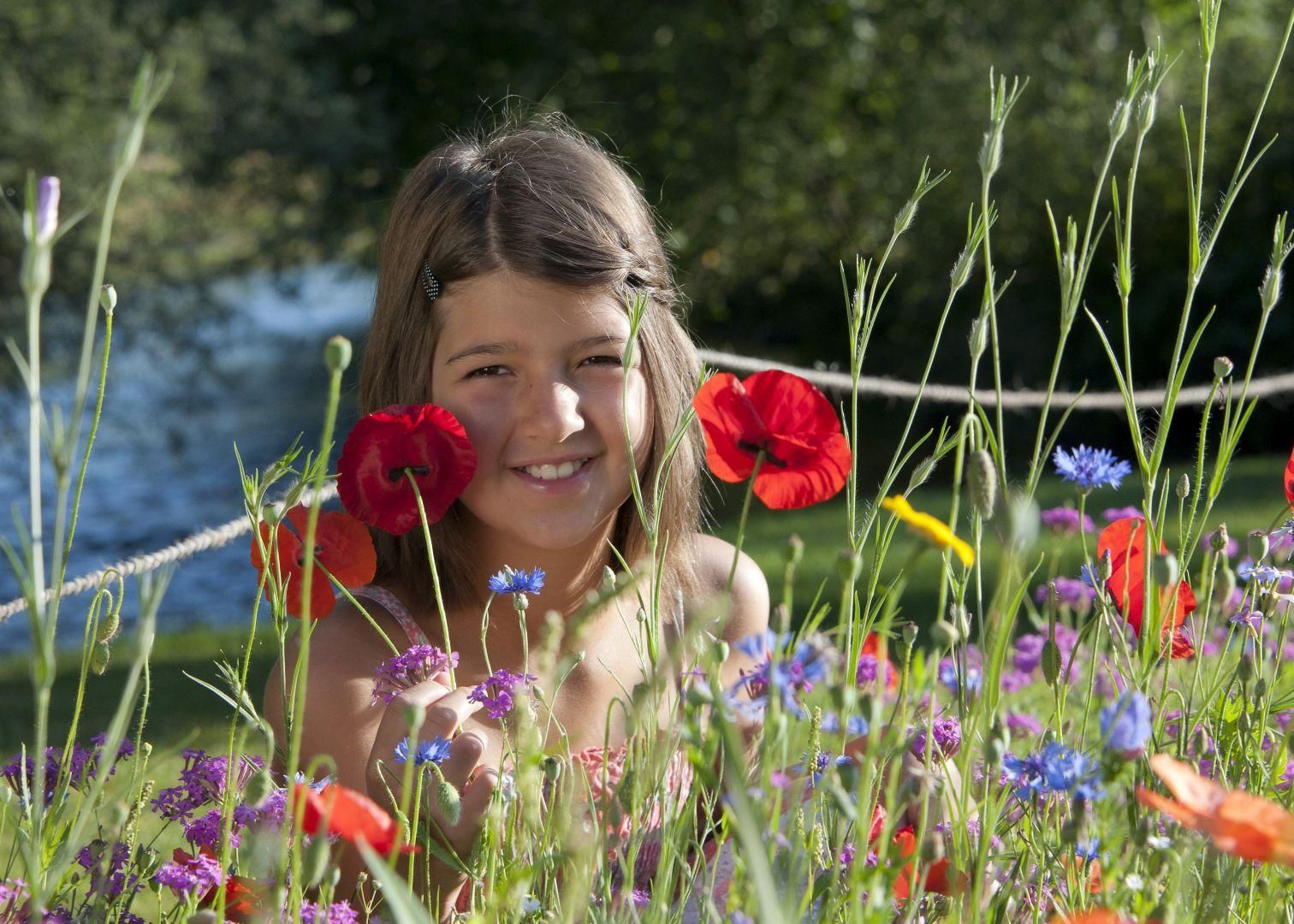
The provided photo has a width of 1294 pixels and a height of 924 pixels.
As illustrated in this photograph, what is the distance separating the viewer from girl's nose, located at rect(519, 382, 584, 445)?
173 cm

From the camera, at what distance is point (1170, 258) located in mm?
10922

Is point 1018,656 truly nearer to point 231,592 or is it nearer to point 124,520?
point 231,592

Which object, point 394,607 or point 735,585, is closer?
point 394,607

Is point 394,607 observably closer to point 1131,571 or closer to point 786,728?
point 1131,571

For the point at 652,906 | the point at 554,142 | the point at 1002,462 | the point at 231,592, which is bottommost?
the point at 231,592

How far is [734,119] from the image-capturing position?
11359mm

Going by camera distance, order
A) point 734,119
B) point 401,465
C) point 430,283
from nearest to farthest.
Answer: point 401,465 → point 430,283 → point 734,119

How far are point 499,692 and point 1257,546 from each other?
0.61 metres

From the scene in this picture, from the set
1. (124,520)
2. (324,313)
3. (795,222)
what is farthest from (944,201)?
(324,313)

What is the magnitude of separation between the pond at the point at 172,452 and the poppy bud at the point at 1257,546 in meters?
7.43

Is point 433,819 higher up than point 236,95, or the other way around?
point 236,95

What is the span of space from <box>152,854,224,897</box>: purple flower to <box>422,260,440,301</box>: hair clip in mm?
1026

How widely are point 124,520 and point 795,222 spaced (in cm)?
664

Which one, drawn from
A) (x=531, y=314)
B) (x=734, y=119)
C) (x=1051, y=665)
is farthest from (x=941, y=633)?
(x=734, y=119)
